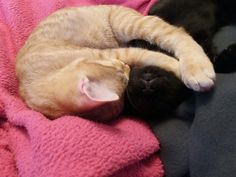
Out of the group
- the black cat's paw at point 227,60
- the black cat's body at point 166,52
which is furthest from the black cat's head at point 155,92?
the black cat's paw at point 227,60

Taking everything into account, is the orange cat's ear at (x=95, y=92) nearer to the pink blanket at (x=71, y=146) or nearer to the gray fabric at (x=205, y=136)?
the pink blanket at (x=71, y=146)

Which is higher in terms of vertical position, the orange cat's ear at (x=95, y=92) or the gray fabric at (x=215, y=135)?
the orange cat's ear at (x=95, y=92)

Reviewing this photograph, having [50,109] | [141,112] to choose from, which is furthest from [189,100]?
[50,109]

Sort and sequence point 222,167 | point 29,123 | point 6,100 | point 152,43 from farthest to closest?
point 152,43 → point 6,100 → point 29,123 → point 222,167

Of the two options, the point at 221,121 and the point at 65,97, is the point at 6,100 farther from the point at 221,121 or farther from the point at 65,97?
the point at 221,121

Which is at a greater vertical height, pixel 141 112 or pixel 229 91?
pixel 229 91

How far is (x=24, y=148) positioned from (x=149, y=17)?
60cm

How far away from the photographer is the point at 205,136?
0.89 meters

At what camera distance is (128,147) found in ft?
2.89

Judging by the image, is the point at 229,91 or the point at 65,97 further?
the point at 65,97

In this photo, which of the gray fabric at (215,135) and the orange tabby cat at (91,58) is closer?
the gray fabric at (215,135)

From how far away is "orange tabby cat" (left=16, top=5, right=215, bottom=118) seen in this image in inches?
38.2

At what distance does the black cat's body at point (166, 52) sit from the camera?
3.20 feet

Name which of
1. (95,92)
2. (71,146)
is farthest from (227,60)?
(71,146)
